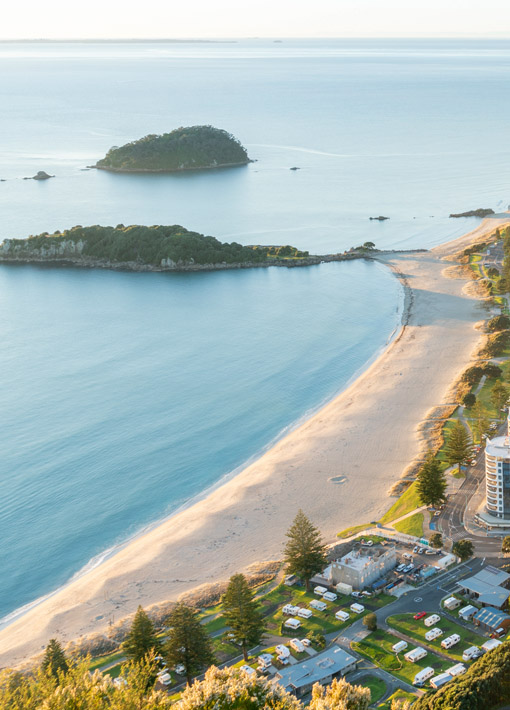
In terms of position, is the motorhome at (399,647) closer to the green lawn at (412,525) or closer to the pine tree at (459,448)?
the green lawn at (412,525)

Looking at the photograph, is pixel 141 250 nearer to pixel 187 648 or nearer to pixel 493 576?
pixel 493 576

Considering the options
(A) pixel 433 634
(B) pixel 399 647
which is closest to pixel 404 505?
(A) pixel 433 634

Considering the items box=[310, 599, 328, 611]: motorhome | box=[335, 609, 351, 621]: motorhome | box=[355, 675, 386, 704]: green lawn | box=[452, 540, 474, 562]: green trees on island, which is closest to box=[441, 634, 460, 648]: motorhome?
box=[355, 675, 386, 704]: green lawn

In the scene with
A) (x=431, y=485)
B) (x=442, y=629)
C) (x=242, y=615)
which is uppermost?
(x=431, y=485)

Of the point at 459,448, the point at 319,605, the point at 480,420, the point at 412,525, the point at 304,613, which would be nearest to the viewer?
the point at 304,613

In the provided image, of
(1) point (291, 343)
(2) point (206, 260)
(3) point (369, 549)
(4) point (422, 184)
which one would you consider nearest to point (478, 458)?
(3) point (369, 549)

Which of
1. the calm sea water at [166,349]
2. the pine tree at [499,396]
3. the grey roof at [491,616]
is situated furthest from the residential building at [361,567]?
the pine tree at [499,396]

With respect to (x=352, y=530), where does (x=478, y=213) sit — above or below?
above
